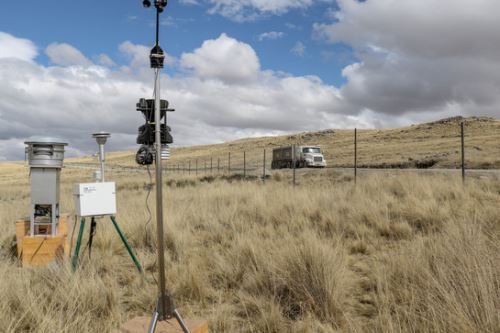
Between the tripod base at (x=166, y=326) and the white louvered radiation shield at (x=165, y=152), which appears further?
the white louvered radiation shield at (x=165, y=152)

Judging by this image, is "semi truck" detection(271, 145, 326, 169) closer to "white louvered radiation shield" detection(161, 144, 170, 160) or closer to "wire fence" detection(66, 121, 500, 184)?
"wire fence" detection(66, 121, 500, 184)

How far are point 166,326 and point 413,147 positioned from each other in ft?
160

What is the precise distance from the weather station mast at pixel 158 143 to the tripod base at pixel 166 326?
0.31 ft

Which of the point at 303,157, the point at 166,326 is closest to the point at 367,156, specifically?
the point at 303,157

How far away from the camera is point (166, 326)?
376 cm

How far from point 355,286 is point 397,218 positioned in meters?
3.73

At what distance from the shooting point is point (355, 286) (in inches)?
197

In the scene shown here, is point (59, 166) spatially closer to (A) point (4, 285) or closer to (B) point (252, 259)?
(A) point (4, 285)

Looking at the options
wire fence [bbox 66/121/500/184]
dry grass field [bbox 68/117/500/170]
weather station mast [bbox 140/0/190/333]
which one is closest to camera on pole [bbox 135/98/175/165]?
weather station mast [bbox 140/0/190/333]

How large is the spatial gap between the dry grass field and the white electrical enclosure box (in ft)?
73.3

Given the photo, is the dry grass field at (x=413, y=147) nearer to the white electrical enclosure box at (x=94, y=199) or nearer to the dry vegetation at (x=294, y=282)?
the dry vegetation at (x=294, y=282)

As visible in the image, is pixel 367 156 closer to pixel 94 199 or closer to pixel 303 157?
pixel 303 157

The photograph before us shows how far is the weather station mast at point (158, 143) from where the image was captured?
3634 mm

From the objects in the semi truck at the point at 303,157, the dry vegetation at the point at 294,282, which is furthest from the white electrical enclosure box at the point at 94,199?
the semi truck at the point at 303,157
